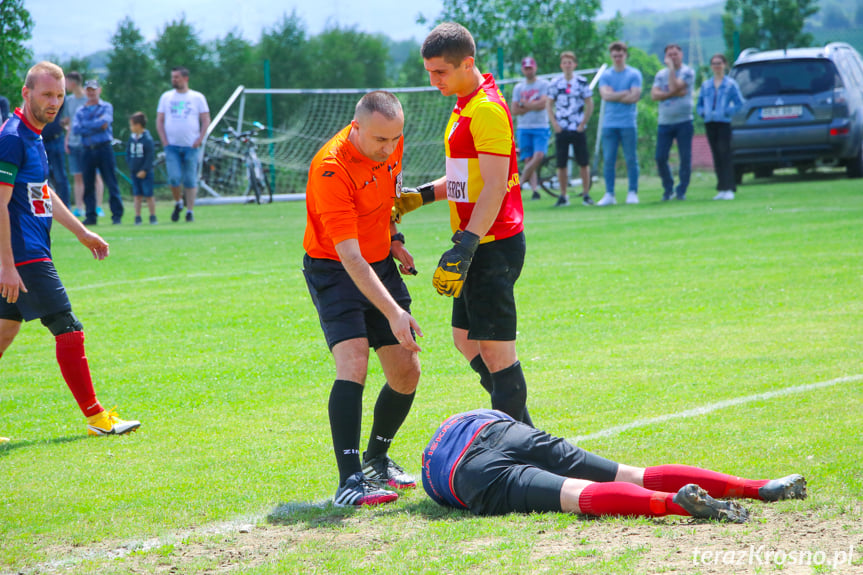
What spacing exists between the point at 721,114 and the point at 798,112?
280 cm

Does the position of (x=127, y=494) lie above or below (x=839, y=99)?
below

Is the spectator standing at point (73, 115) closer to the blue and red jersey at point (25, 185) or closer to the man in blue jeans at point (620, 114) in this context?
the man in blue jeans at point (620, 114)

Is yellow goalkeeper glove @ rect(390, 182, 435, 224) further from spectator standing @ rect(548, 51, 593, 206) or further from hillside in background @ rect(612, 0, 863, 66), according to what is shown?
hillside in background @ rect(612, 0, 863, 66)

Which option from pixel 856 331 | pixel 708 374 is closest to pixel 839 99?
pixel 856 331

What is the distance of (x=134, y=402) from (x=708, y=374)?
343cm

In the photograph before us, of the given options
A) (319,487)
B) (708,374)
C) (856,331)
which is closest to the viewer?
(319,487)

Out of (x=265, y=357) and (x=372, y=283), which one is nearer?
(x=372, y=283)

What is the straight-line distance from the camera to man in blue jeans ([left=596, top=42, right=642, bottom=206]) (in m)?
16.8

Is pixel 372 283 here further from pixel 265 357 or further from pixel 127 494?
pixel 265 357

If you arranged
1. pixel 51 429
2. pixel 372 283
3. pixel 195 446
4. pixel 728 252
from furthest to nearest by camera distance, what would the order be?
pixel 728 252, pixel 51 429, pixel 195 446, pixel 372 283

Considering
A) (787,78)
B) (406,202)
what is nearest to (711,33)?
(787,78)

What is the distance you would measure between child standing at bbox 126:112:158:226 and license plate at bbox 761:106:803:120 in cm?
1130

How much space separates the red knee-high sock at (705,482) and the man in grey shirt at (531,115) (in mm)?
14019

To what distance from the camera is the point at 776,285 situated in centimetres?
868
